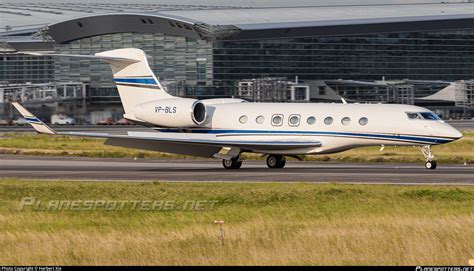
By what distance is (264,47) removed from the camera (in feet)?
460

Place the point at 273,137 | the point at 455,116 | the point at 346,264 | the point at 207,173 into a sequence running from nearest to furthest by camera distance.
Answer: the point at 346,264
the point at 207,173
the point at 273,137
the point at 455,116

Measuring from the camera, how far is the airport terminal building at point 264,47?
133500 mm

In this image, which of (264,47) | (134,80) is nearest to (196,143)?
(134,80)

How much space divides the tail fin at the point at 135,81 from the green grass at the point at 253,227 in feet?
45.8

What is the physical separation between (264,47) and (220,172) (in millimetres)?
101843

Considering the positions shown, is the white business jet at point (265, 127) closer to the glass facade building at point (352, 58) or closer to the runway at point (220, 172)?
the runway at point (220, 172)

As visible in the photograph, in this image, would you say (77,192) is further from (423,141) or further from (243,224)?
(423,141)

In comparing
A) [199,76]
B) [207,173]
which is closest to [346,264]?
[207,173]

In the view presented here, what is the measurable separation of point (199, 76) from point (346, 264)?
121124 mm

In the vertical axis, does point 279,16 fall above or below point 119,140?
above

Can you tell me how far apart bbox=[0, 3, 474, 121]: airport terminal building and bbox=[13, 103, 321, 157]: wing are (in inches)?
3322

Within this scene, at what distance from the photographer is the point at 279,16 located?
14025cm

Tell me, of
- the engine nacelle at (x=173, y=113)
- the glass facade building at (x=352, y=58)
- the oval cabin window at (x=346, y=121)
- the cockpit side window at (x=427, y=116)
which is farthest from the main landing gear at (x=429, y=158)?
the glass facade building at (x=352, y=58)

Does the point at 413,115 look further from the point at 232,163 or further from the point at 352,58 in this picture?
the point at 352,58
